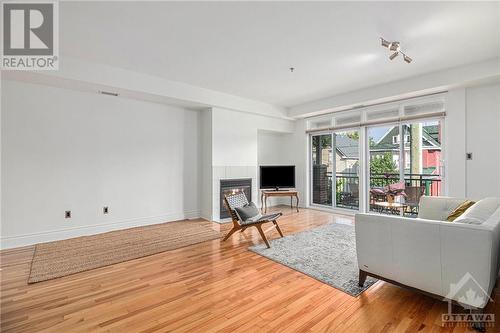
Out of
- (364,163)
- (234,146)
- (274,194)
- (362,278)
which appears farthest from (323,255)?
(234,146)

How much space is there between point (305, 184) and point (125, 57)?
5049 millimetres

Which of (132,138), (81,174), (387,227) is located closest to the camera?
(387,227)

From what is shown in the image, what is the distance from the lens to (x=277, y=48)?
10.5 ft

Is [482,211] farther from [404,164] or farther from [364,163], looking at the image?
[364,163]

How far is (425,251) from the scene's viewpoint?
196 centimetres

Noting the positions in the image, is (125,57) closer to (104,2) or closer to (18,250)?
(104,2)

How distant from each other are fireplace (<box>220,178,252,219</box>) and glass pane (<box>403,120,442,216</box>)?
330 centimetres

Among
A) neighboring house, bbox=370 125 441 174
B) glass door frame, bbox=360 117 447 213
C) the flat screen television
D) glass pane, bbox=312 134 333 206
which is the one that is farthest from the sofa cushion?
the flat screen television

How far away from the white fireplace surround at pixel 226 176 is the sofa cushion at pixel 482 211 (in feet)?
13.3

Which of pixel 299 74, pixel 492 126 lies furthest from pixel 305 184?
pixel 492 126

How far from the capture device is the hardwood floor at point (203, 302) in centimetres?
183

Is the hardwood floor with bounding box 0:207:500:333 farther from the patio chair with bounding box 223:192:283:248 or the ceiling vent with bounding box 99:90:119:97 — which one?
the ceiling vent with bounding box 99:90:119:97

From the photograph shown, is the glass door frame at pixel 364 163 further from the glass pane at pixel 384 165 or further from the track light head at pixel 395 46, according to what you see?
the track light head at pixel 395 46

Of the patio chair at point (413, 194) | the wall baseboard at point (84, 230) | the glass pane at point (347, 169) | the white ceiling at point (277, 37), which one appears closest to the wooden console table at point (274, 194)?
the glass pane at point (347, 169)
